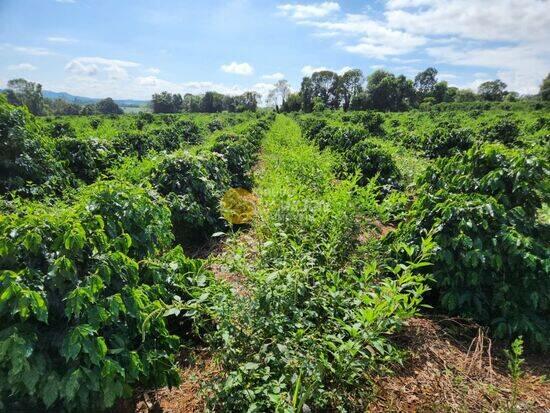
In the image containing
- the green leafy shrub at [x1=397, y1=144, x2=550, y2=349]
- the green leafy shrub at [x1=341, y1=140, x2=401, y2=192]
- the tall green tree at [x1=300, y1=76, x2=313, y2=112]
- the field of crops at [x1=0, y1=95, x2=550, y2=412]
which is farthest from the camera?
the tall green tree at [x1=300, y1=76, x2=313, y2=112]

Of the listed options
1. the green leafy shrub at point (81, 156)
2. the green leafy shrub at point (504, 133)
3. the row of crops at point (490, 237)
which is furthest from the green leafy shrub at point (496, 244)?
the green leafy shrub at point (504, 133)

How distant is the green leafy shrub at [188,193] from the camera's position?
5486mm

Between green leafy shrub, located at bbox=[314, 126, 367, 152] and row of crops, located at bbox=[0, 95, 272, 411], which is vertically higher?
green leafy shrub, located at bbox=[314, 126, 367, 152]

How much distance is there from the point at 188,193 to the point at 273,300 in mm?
3379

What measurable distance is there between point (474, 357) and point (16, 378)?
3493 mm

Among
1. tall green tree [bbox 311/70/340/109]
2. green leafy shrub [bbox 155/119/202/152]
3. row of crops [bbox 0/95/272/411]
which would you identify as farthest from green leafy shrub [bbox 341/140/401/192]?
tall green tree [bbox 311/70/340/109]

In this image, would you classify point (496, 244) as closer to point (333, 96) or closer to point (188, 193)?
point (188, 193)

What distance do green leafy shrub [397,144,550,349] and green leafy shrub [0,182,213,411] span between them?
8.73ft

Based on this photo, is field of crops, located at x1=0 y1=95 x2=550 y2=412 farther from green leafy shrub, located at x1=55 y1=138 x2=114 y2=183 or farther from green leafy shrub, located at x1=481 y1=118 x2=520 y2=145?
green leafy shrub, located at x1=481 y1=118 x2=520 y2=145

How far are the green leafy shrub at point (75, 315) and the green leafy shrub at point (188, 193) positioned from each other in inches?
97.7

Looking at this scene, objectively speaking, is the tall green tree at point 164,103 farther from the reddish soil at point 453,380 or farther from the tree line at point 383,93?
the reddish soil at point 453,380

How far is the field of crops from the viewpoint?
2221mm

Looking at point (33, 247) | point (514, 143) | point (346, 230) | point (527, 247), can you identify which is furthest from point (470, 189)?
point (514, 143)

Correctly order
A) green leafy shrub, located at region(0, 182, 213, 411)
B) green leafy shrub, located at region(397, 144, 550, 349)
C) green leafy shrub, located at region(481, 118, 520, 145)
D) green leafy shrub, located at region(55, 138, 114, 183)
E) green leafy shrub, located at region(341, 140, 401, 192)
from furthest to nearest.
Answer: green leafy shrub, located at region(481, 118, 520, 145) → green leafy shrub, located at region(341, 140, 401, 192) → green leafy shrub, located at region(55, 138, 114, 183) → green leafy shrub, located at region(397, 144, 550, 349) → green leafy shrub, located at region(0, 182, 213, 411)
